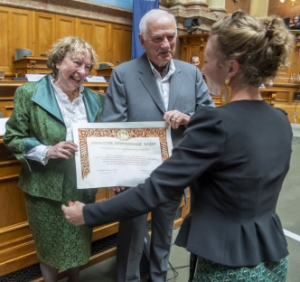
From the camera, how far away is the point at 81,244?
156cm

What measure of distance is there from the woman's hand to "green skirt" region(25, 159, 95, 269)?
0.15 m

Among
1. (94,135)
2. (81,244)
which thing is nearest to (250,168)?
(94,135)

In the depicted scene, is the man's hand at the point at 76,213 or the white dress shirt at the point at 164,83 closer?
the man's hand at the point at 76,213

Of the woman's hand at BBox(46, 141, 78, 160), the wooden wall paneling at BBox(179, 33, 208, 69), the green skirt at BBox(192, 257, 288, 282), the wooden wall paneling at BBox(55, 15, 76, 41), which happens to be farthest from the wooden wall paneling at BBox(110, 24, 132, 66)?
the green skirt at BBox(192, 257, 288, 282)

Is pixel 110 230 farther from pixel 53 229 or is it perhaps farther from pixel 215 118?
pixel 215 118

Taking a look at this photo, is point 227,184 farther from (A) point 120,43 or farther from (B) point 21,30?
(A) point 120,43

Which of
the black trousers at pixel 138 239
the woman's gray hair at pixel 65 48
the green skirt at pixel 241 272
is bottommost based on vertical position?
the black trousers at pixel 138 239

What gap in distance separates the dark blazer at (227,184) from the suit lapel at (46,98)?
0.75 m

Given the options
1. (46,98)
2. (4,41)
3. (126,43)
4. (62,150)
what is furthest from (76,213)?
(126,43)

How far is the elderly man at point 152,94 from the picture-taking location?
1.52 meters

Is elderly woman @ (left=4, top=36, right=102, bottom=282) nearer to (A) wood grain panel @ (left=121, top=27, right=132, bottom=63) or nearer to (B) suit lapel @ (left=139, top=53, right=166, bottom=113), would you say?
(B) suit lapel @ (left=139, top=53, right=166, bottom=113)

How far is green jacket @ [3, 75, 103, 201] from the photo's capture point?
1.40 meters

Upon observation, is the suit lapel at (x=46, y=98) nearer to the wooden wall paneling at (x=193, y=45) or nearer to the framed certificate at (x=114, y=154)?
the framed certificate at (x=114, y=154)

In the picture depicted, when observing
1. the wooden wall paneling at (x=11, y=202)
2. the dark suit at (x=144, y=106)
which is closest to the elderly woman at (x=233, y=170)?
the dark suit at (x=144, y=106)
